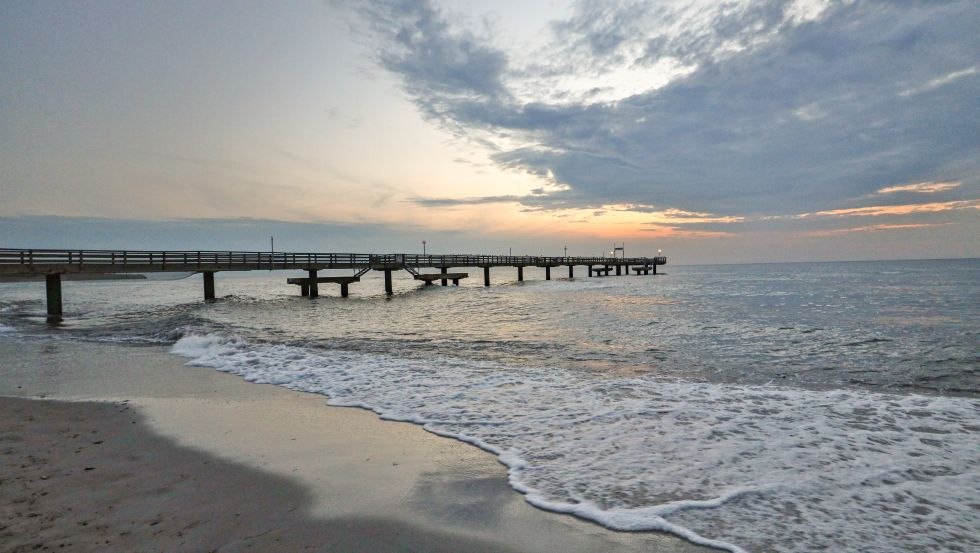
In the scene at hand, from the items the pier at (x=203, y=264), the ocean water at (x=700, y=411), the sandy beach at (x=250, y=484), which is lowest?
the ocean water at (x=700, y=411)

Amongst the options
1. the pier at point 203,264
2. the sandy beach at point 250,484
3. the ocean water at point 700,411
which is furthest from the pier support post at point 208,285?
the sandy beach at point 250,484

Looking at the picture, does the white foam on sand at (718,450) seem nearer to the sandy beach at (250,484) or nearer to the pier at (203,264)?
the sandy beach at (250,484)

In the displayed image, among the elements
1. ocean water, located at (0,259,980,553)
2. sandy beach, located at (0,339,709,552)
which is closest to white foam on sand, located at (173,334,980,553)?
ocean water, located at (0,259,980,553)

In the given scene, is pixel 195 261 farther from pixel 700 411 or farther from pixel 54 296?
pixel 700 411

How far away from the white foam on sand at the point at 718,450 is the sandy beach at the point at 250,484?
53cm

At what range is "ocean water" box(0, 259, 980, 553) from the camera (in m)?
4.19

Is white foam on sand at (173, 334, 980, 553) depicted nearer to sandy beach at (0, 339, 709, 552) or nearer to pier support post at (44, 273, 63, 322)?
sandy beach at (0, 339, 709, 552)

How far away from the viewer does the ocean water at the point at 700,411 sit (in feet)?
13.8

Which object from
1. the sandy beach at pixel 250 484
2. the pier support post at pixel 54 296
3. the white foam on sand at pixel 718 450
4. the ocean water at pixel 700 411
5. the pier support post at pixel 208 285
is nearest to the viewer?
the sandy beach at pixel 250 484

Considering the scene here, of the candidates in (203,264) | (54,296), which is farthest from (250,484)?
(203,264)

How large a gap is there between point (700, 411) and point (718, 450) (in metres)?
1.69

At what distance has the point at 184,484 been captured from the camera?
457 cm

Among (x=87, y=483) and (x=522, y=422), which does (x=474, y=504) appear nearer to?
(x=522, y=422)

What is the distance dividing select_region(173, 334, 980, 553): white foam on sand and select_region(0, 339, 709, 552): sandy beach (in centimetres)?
53
